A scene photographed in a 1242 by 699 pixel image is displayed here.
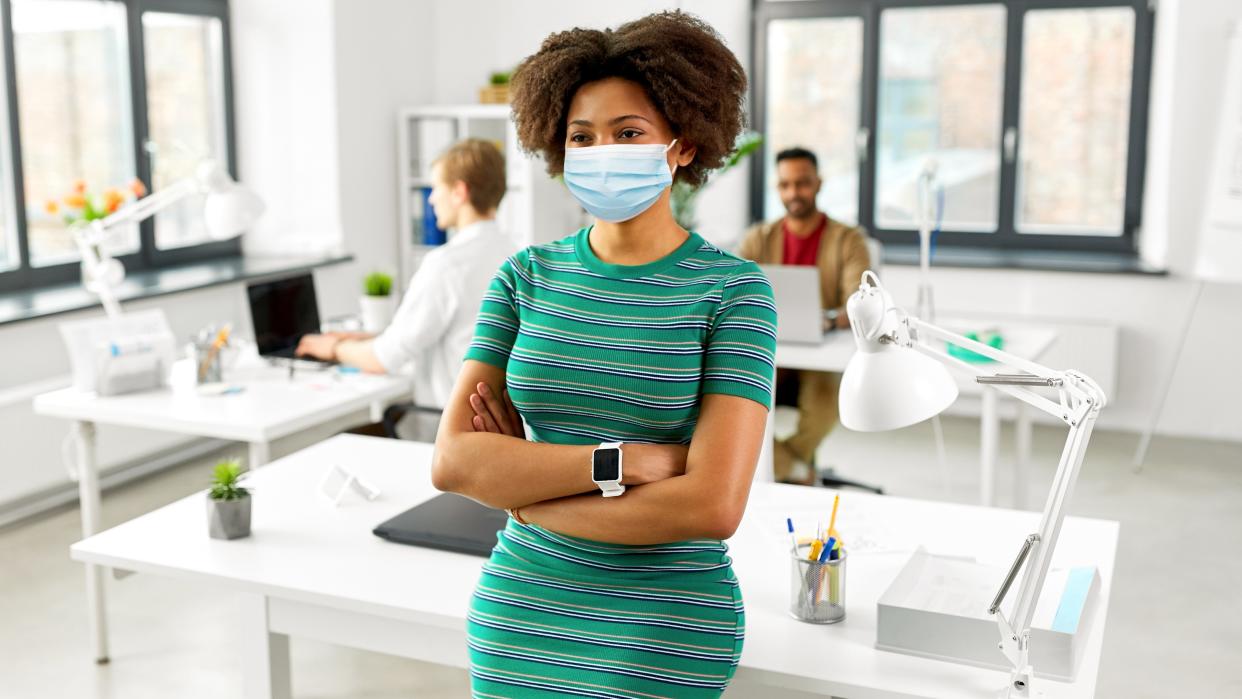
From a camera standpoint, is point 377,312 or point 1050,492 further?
point 377,312

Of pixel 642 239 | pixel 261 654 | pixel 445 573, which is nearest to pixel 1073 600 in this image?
pixel 642 239

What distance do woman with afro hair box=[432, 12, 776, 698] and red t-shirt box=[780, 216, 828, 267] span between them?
2.70 metres

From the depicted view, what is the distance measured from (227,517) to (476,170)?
4.98 ft

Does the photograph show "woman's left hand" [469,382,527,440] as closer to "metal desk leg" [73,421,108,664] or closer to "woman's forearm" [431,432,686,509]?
"woman's forearm" [431,432,686,509]

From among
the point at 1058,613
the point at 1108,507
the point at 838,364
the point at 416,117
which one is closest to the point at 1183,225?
the point at 1108,507

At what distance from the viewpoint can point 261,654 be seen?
2.07m

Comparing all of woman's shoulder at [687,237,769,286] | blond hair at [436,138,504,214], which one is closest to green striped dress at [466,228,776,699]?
woman's shoulder at [687,237,769,286]

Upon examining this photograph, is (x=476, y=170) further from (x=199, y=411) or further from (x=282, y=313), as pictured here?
(x=199, y=411)

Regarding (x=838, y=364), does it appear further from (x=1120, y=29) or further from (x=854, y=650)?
(x=1120, y=29)

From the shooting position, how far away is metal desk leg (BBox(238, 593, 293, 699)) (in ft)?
6.71

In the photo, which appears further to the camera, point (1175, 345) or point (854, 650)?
point (1175, 345)

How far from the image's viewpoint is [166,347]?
3488 mm

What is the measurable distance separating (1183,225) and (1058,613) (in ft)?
14.1

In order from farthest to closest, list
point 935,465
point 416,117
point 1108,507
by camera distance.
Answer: point 416,117 → point 935,465 → point 1108,507
